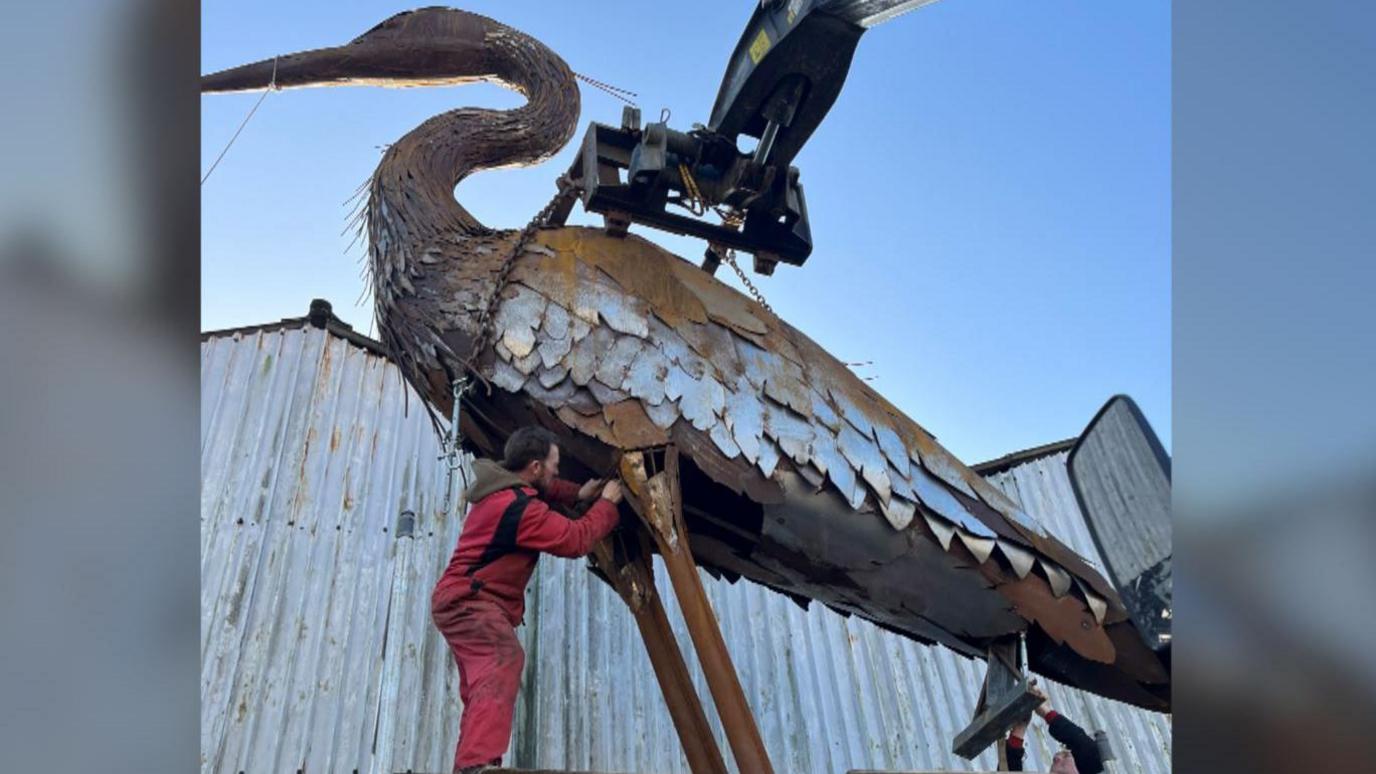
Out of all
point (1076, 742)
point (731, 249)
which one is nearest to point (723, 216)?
point (731, 249)

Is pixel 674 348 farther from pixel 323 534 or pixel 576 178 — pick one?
pixel 323 534

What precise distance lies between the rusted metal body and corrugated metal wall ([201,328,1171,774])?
1.43 m

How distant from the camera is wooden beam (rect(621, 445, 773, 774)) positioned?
3979mm

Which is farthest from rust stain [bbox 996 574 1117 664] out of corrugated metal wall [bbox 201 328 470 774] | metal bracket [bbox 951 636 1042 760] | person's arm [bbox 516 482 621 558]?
corrugated metal wall [bbox 201 328 470 774]

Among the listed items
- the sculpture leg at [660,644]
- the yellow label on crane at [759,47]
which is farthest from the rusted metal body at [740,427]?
the yellow label on crane at [759,47]

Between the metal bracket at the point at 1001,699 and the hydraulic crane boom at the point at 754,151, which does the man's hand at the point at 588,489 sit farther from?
the metal bracket at the point at 1001,699

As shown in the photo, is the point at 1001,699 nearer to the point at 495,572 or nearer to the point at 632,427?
the point at 632,427

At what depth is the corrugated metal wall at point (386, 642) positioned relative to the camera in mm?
5855

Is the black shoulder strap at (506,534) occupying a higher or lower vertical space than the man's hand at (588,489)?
lower

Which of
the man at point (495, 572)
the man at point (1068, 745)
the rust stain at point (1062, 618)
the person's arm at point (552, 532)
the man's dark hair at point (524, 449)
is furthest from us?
the man at point (1068, 745)

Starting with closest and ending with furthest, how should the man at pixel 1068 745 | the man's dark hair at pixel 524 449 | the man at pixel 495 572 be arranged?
the man at pixel 495 572, the man's dark hair at pixel 524 449, the man at pixel 1068 745

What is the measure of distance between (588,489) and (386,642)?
2.14 metres

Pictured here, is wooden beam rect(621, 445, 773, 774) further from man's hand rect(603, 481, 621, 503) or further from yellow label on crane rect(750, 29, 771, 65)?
yellow label on crane rect(750, 29, 771, 65)

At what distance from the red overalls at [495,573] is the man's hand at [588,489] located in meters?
0.29
